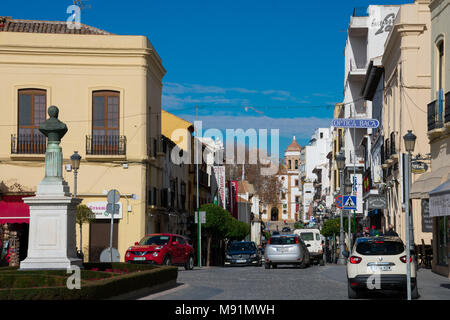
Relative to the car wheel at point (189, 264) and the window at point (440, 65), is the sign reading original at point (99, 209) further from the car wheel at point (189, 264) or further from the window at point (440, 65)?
the window at point (440, 65)

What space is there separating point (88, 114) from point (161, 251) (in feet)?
41.1

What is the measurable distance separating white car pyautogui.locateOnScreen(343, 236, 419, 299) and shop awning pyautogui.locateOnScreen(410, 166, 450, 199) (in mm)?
5895

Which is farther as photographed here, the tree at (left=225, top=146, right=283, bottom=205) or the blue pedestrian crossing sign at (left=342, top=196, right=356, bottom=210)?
the tree at (left=225, top=146, right=283, bottom=205)

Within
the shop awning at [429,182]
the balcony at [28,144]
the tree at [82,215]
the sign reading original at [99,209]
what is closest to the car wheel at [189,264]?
the tree at [82,215]

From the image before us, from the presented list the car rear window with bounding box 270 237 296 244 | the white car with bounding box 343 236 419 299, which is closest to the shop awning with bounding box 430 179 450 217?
the white car with bounding box 343 236 419 299

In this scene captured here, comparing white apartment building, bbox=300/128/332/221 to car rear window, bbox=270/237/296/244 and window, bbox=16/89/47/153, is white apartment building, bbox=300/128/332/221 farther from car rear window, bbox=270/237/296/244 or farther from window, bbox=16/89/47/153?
car rear window, bbox=270/237/296/244

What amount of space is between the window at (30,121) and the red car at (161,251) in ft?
36.4

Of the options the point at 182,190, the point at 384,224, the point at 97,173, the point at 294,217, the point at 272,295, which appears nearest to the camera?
the point at 272,295

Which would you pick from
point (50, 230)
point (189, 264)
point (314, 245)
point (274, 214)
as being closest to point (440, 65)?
point (189, 264)

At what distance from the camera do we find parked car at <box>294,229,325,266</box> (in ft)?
137

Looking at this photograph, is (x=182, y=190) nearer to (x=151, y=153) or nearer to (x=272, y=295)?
(x=151, y=153)
